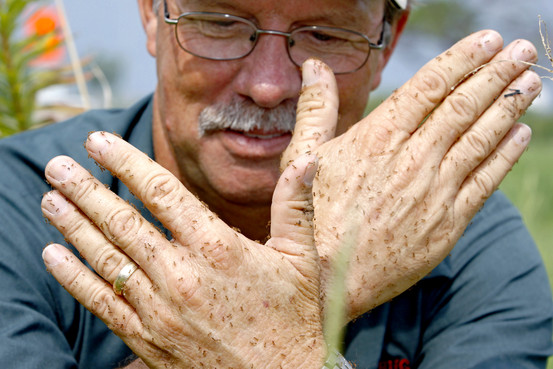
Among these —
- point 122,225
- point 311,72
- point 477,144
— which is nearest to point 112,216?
point 122,225

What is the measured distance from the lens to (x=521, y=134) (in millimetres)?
2113

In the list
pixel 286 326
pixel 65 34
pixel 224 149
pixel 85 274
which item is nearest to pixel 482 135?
pixel 286 326

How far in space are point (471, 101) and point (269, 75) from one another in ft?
2.54

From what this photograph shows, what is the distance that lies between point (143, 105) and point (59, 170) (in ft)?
4.64

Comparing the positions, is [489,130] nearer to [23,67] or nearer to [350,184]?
[350,184]

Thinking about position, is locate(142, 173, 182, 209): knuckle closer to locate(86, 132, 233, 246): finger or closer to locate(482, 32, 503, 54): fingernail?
locate(86, 132, 233, 246): finger

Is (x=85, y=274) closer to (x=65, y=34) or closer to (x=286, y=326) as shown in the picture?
(x=286, y=326)

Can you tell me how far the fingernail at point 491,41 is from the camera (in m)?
2.07

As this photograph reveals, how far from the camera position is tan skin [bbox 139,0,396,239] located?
2494mm

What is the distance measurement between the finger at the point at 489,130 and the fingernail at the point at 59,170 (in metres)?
1.11

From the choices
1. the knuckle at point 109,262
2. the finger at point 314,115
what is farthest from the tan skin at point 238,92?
the knuckle at point 109,262

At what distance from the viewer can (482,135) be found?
6.68 ft

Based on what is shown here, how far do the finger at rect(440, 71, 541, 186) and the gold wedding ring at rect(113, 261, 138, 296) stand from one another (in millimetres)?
988

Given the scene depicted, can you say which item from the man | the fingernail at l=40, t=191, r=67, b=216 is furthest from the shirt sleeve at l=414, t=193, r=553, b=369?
the fingernail at l=40, t=191, r=67, b=216
